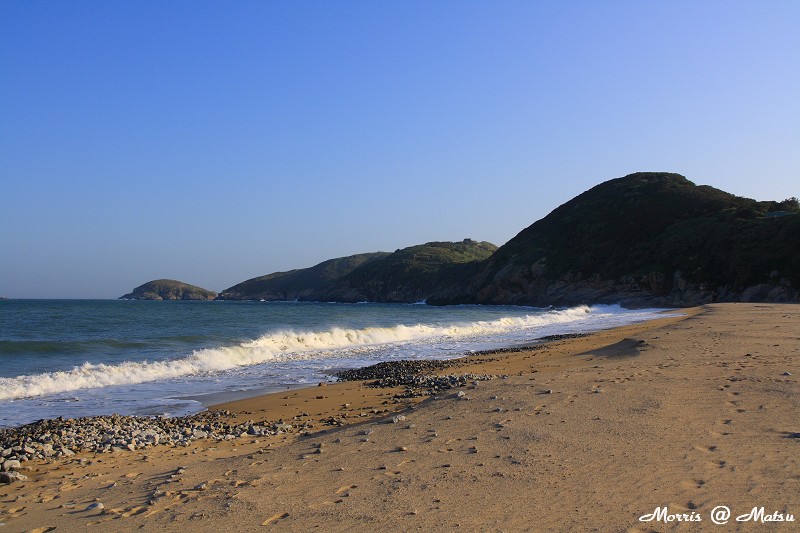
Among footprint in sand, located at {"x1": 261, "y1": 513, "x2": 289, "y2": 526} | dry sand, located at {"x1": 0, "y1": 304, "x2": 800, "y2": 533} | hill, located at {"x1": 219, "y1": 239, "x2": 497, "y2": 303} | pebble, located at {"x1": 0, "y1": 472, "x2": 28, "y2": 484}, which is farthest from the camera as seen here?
hill, located at {"x1": 219, "y1": 239, "x2": 497, "y2": 303}

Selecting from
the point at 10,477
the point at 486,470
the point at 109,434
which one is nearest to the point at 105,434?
the point at 109,434

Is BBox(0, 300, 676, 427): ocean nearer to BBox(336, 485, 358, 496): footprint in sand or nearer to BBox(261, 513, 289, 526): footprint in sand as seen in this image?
BBox(336, 485, 358, 496): footprint in sand

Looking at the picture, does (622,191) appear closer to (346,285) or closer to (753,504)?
(346,285)

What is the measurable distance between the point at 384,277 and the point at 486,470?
129 m

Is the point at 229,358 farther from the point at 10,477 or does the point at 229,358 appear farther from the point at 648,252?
the point at 648,252

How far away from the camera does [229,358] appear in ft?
68.6

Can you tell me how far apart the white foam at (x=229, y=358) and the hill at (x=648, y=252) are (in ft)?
101

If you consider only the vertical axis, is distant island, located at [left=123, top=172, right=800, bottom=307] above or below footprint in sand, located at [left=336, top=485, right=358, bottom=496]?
above

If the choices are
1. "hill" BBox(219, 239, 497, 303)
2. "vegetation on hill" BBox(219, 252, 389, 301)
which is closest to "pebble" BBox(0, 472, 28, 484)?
"hill" BBox(219, 239, 497, 303)

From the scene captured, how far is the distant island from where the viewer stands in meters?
56.0

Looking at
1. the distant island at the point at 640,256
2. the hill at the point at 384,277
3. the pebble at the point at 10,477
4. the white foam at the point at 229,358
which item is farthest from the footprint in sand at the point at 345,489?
the hill at the point at 384,277

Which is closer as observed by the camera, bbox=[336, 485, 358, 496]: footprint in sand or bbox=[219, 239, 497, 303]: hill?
bbox=[336, 485, 358, 496]: footprint in sand

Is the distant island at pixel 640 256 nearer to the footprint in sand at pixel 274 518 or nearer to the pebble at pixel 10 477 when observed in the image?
the footprint in sand at pixel 274 518

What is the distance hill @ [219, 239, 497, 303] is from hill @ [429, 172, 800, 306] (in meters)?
13.7
